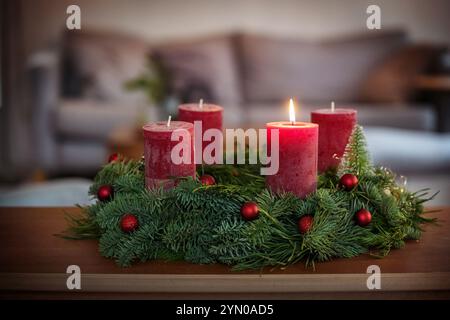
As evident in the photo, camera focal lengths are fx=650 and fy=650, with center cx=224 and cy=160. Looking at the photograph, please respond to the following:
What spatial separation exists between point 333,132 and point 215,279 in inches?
12.6

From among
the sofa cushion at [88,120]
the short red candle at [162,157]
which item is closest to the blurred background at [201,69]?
the sofa cushion at [88,120]

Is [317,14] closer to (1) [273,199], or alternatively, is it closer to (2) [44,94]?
(2) [44,94]

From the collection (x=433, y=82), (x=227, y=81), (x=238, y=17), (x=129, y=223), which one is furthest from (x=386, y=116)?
(x=129, y=223)

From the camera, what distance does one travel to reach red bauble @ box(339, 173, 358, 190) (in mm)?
870

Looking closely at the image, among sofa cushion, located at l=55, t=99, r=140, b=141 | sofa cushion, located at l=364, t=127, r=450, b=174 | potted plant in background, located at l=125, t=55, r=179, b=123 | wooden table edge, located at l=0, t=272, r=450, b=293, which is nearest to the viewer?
wooden table edge, located at l=0, t=272, r=450, b=293

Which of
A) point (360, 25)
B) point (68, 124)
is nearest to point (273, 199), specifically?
point (68, 124)

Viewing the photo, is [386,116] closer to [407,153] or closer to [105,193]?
[407,153]

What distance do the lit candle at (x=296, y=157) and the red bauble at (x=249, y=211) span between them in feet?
0.19

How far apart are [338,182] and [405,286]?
18 centimetres

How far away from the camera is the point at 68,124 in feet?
11.3

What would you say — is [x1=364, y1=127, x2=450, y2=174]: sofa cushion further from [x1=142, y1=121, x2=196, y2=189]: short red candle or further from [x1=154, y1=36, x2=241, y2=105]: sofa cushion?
[x1=142, y1=121, x2=196, y2=189]: short red candle

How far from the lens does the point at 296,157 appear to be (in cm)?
82

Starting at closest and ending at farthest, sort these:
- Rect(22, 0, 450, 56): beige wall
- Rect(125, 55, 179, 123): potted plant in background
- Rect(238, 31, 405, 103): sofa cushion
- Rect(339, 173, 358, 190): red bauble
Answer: Rect(339, 173, 358, 190): red bauble → Rect(125, 55, 179, 123): potted plant in background → Rect(238, 31, 405, 103): sofa cushion → Rect(22, 0, 450, 56): beige wall

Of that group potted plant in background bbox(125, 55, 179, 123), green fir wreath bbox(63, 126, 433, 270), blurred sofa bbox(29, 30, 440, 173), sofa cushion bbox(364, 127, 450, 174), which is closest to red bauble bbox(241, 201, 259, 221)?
green fir wreath bbox(63, 126, 433, 270)
